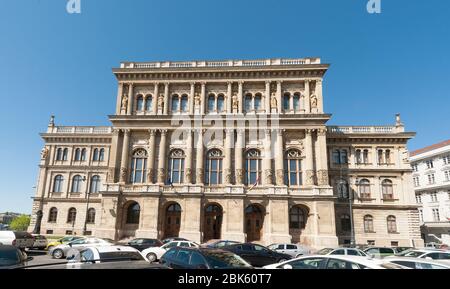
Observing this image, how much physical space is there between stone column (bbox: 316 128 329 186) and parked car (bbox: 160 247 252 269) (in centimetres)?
2483

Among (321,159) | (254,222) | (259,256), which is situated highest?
(321,159)

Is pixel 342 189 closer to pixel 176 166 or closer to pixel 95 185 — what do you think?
pixel 176 166

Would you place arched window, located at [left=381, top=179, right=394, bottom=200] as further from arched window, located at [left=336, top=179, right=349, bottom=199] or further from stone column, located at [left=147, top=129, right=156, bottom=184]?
stone column, located at [left=147, top=129, right=156, bottom=184]

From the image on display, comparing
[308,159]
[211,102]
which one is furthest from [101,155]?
[308,159]

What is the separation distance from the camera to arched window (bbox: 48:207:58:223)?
125 ft

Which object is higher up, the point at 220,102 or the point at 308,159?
the point at 220,102

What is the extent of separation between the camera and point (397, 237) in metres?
32.1

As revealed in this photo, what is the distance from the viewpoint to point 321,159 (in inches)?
1227

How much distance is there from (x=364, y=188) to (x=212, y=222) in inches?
813

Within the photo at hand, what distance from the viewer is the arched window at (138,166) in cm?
3266

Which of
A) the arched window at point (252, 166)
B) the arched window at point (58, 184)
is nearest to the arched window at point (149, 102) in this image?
the arched window at point (252, 166)

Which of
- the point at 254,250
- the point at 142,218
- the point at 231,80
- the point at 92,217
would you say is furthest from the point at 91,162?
the point at 254,250
